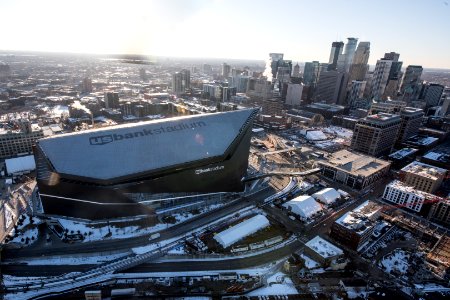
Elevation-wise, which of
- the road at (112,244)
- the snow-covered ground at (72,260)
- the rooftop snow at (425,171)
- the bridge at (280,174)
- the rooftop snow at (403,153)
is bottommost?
the snow-covered ground at (72,260)

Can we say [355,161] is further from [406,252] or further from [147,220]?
[147,220]

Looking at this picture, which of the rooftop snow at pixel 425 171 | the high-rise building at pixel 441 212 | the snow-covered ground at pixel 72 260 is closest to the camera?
the snow-covered ground at pixel 72 260

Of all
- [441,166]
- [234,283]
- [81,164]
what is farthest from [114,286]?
[441,166]

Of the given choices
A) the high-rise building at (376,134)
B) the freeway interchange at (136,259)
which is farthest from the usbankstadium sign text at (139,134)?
the high-rise building at (376,134)

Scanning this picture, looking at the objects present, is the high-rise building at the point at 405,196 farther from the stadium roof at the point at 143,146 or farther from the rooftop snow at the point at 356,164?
the stadium roof at the point at 143,146

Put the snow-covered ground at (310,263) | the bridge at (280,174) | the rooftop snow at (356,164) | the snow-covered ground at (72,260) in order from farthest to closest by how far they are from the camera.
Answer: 1. the rooftop snow at (356,164)
2. the bridge at (280,174)
3. the snow-covered ground at (310,263)
4. the snow-covered ground at (72,260)

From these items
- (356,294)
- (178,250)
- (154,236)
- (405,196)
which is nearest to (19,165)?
(154,236)

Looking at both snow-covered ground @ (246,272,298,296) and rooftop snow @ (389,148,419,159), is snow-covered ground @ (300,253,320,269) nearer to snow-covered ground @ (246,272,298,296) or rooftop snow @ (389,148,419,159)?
snow-covered ground @ (246,272,298,296)

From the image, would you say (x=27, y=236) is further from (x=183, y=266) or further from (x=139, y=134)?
(x=183, y=266)
